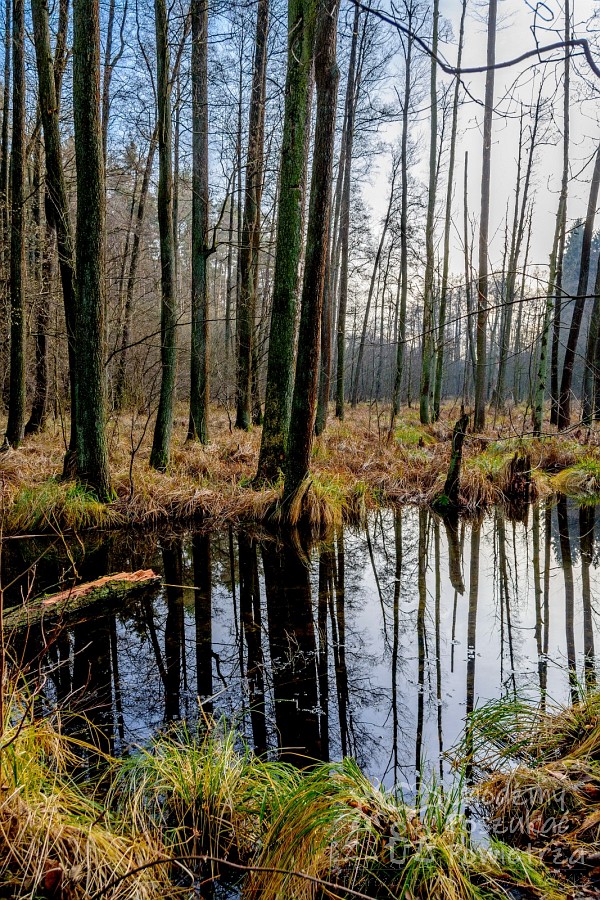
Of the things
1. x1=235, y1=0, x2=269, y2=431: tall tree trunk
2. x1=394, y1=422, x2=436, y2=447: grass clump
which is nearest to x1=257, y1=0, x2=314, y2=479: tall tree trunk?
x1=235, y1=0, x2=269, y2=431: tall tree trunk

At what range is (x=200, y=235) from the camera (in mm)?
10609

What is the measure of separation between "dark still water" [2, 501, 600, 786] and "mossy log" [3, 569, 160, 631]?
0.16 meters

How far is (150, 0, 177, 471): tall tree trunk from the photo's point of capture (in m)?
8.45

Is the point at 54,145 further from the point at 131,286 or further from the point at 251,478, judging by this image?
the point at 131,286

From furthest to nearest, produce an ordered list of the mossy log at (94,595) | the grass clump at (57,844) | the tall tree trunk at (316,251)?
the tall tree trunk at (316,251) → the mossy log at (94,595) → the grass clump at (57,844)

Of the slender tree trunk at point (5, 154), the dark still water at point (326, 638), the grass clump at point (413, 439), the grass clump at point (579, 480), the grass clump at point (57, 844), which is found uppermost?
the slender tree trunk at point (5, 154)

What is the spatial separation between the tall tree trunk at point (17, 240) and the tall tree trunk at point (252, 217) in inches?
167

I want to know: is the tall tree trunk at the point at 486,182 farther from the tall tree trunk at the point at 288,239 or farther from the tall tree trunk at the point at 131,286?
the tall tree trunk at the point at 131,286

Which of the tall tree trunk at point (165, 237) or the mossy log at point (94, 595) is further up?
the tall tree trunk at point (165, 237)

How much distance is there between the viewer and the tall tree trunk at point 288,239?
6.60 meters

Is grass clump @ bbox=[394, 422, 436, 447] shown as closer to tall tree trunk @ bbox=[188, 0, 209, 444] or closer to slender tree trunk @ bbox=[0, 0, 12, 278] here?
tall tree trunk @ bbox=[188, 0, 209, 444]

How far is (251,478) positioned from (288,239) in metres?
3.69

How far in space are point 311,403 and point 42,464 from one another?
4.72 m

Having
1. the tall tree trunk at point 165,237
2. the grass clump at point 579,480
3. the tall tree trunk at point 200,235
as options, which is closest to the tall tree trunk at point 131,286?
the tall tree trunk at point 200,235
